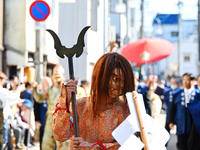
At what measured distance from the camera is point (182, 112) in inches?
404

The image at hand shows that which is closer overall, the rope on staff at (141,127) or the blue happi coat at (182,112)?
the rope on staff at (141,127)

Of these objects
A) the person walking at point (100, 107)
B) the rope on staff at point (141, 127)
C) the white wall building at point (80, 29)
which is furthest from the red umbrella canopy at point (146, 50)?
the rope on staff at point (141, 127)

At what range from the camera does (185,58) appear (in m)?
80.8

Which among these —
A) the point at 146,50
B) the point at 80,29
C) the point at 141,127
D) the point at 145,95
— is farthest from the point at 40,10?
the point at 146,50

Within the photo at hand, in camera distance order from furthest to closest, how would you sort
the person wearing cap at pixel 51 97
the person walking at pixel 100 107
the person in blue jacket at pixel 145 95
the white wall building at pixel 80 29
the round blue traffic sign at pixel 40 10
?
the person in blue jacket at pixel 145 95, the person wearing cap at pixel 51 97, the round blue traffic sign at pixel 40 10, the white wall building at pixel 80 29, the person walking at pixel 100 107

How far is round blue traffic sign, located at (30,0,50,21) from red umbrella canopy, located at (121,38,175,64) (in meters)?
6.31

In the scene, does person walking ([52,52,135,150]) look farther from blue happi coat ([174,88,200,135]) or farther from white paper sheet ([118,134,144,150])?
blue happi coat ([174,88,200,135])

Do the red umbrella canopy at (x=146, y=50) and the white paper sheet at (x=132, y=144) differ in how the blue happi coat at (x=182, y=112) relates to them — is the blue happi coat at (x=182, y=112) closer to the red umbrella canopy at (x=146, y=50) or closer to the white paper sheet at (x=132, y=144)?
the red umbrella canopy at (x=146, y=50)

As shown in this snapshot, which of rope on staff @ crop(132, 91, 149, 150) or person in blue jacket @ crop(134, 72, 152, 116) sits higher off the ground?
rope on staff @ crop(132, 91, 149, 150)

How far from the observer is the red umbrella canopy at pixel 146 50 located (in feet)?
44.1

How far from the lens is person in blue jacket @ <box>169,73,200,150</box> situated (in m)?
9.84

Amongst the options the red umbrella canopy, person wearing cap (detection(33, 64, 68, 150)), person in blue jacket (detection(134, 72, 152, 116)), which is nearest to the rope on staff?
person wearing cap (detection(33, 64, 68, 150))

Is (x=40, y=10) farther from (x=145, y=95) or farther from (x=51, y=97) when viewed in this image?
(x=145, y=95)

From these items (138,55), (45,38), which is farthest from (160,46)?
(45,38)
